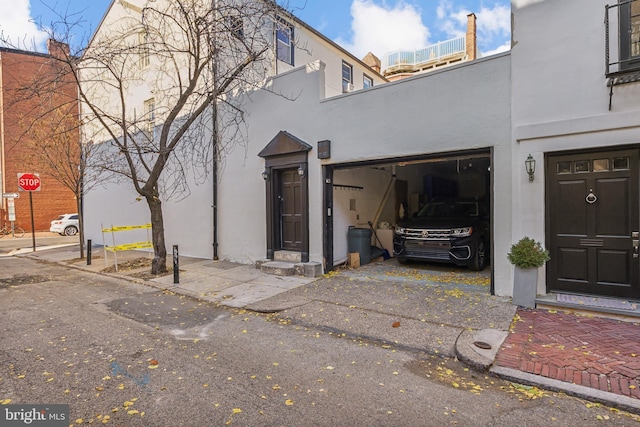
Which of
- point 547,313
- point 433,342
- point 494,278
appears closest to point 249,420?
point 433,342

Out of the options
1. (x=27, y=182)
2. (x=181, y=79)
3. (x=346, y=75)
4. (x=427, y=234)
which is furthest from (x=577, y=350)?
(x=27, y=182)

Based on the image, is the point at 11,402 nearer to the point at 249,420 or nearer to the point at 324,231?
the point at 249,420

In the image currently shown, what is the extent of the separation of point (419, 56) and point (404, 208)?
16.6 m

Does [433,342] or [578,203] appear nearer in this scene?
[433,342]

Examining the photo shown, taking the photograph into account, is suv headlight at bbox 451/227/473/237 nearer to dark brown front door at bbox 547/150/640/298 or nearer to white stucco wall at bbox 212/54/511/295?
white stucco wall at bbox 212/54/511/295

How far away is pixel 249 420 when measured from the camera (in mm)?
2816

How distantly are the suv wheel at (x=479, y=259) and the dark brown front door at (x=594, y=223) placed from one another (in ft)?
8.57

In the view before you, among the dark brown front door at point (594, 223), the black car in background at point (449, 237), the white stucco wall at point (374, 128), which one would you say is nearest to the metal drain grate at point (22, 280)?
the white stucco wall at point (374, 128)

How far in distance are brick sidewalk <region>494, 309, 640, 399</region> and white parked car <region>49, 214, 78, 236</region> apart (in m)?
23.8

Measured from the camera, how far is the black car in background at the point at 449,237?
8.12 metres

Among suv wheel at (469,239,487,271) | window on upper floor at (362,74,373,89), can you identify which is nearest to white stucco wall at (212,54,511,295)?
suv wheel at (469,239,487,271)

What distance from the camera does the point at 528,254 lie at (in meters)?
5.48

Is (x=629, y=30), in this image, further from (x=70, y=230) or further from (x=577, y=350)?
(x=70, y=230)

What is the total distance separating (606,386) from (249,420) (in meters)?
3.26
